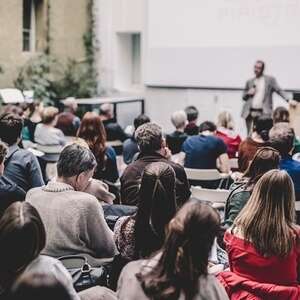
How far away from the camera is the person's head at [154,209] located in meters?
3.45

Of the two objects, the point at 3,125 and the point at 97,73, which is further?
the point at 97,73

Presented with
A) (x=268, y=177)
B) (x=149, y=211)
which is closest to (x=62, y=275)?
(x=149, y=211)

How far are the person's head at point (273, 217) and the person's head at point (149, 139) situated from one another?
1.84 metres

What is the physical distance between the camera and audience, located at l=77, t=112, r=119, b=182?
6.25 metres

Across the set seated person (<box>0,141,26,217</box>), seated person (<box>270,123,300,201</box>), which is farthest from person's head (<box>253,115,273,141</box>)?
seated person (<box>0,141,26,217</box>)

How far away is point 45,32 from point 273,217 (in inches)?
481

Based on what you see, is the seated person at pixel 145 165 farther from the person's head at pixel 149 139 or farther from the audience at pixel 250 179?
the audience at pixel 250 179

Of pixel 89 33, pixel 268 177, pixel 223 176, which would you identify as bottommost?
pixel 223 176

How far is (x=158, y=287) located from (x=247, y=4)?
10814 mm

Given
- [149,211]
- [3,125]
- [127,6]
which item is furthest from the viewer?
[127,6]

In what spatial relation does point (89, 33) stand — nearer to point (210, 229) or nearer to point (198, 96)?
point (198, 96)

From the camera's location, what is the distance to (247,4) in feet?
41.8

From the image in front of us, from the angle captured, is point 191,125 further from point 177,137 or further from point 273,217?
point 273,217

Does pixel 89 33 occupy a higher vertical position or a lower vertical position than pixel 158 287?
higher
